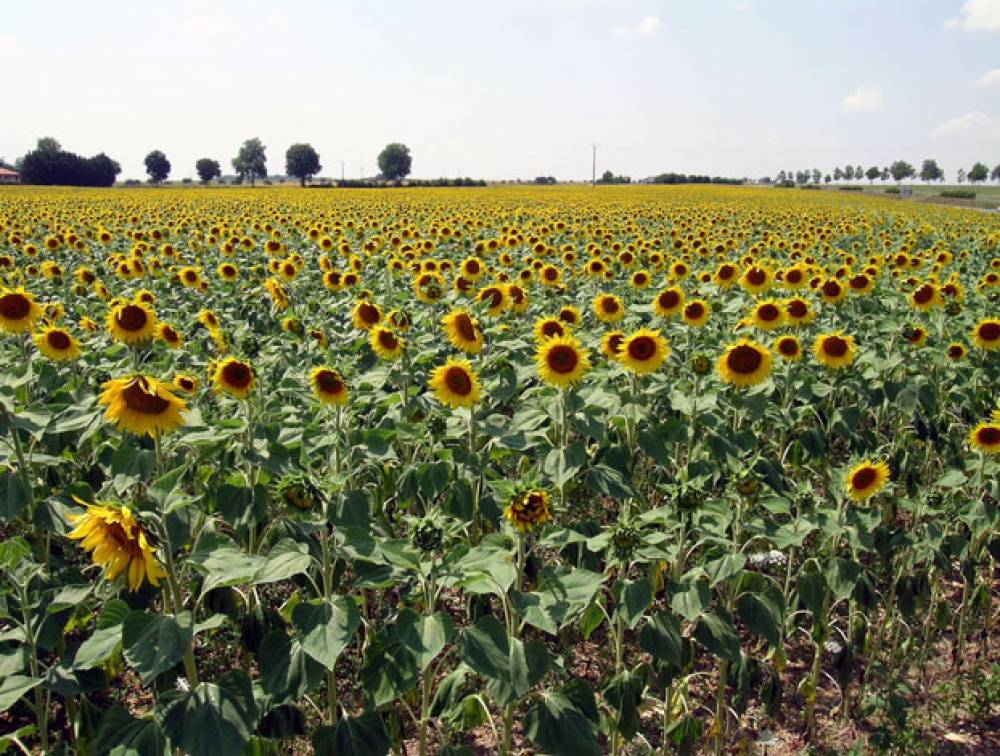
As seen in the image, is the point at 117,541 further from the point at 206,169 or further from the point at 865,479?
the point at 206,169

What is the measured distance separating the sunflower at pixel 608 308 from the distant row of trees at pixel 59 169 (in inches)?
3601

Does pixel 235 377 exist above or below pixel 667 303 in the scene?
below

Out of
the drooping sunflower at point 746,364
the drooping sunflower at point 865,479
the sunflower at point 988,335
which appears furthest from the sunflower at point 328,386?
the sunflower at point 988,335

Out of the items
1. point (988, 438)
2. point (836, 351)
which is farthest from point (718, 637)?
point (836, 351)

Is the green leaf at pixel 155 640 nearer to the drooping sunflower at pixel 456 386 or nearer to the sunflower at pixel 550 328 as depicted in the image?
the drooping sunflower at pixel 456 386

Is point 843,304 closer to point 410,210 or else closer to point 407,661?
point 407,661

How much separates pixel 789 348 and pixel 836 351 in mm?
540

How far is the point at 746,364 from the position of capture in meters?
4.31

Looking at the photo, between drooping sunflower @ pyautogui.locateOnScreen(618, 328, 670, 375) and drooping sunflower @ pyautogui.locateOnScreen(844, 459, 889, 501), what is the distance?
118cm

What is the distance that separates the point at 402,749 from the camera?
325 cm

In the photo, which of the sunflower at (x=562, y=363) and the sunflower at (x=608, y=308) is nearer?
the sunflower at (x=562, y=363)

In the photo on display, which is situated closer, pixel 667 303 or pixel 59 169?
pixel 667 303

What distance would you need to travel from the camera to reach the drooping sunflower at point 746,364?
430 centimetres

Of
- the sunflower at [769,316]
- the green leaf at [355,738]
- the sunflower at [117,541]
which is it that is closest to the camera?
the sunflower at [117,541]
